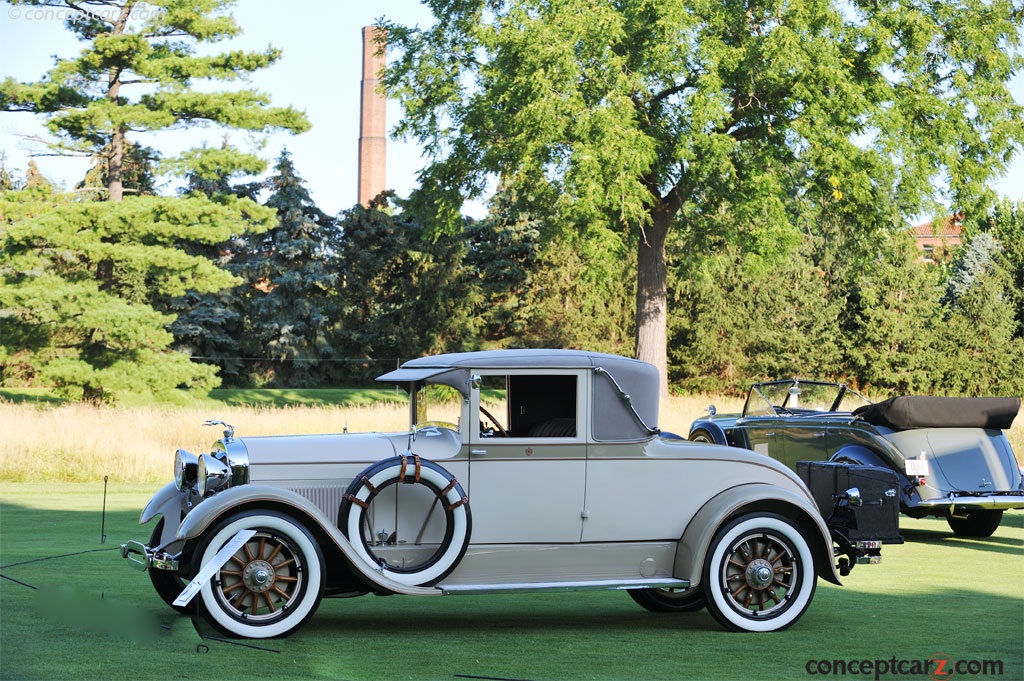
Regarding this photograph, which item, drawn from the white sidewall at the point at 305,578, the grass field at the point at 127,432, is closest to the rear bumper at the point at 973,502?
the grass field at the point at 127,432

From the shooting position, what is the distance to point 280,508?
696 centimetres

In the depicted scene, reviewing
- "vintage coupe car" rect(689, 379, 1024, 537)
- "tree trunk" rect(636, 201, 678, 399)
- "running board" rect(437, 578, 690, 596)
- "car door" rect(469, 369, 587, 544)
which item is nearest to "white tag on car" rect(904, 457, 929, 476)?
"vintage coupe car" rect(689, 379, 1024, 537)

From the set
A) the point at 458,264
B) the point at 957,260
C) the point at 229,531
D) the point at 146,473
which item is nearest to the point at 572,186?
the point at 146,473

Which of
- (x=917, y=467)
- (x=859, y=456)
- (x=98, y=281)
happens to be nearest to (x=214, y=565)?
(x=917, y=467)

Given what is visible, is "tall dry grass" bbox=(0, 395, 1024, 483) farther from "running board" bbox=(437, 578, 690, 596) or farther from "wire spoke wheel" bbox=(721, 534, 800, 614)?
"wire spoke wheel" bbox=(721, 534, 800, 614)

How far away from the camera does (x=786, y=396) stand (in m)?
14.4

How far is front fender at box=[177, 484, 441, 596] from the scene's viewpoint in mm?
6824

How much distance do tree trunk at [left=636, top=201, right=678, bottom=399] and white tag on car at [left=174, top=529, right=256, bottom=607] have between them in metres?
23.2

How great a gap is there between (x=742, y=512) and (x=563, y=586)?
1.27m

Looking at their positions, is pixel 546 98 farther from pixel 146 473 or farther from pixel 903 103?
pixel 146 473

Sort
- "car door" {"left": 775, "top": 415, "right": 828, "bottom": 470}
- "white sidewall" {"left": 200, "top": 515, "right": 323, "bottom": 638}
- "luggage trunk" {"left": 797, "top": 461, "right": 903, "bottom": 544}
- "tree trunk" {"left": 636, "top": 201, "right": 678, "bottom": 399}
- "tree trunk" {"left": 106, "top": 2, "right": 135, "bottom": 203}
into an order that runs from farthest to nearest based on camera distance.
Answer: "tree trunk" {"left": 106, "top": 2, "right": 135, "bottom": 203} → "tree trunk" {"left": 636, "top": 201, "right": 678, "bottom": 399} → "car door" {"left": 775, "top": 415, "right": 828, "bottom": 470} → "luggage trunk" {"left": 797, "top": 461, "right": 903, "bottom": 544} → "white sidewall" {"left": 200, "top": 515, "right": 323, "bottom": 638}

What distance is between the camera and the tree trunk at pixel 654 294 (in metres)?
29.7

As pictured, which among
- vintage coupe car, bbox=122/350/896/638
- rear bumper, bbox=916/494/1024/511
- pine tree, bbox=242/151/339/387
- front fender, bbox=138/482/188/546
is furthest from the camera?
pine tree, bbox=242/151/339/387

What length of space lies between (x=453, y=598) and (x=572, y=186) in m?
18.5
